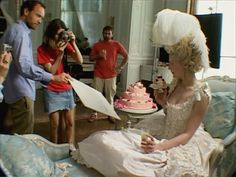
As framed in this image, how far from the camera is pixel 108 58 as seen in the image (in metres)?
2.39

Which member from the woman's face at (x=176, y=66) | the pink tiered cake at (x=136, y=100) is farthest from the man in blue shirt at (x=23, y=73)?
the woman's face at (x=176, y=66)

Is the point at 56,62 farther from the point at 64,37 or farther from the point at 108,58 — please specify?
the point at 108,58

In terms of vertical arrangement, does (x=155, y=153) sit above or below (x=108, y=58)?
below

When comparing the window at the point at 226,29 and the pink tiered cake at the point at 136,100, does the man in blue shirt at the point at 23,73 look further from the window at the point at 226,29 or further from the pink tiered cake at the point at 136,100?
the window at the point at 226,29

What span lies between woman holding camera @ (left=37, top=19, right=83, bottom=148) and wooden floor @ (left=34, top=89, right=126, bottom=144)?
0.04 meters

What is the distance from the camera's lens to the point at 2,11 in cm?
200

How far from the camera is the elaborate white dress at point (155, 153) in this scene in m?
1.37

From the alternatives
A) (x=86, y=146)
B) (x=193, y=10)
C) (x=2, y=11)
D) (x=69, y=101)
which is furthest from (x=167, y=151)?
(x=193, y=10)

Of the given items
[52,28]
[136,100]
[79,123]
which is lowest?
[79,123]

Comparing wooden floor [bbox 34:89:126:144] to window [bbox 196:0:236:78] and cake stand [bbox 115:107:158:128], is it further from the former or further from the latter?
window [bbox 196:0:236:78]

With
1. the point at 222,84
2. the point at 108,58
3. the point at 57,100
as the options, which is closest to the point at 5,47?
the point at 57,100

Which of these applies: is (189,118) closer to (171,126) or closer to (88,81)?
(171,126)

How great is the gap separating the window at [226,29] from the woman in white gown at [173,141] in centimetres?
142

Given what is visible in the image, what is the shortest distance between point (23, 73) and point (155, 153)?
0.90 metres
